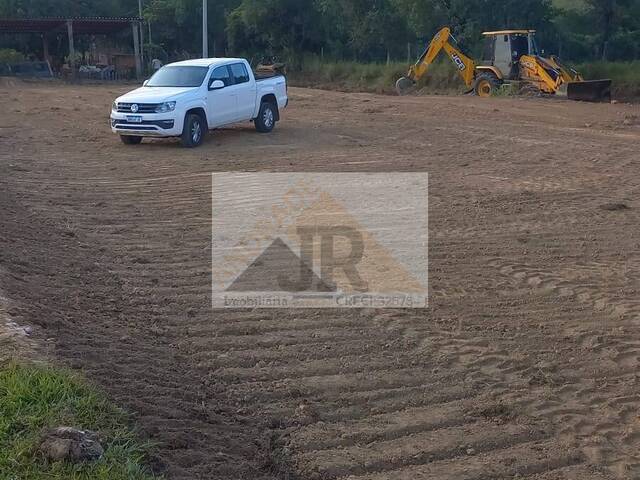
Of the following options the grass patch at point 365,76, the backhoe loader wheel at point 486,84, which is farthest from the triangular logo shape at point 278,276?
the grass patch at point 365,76

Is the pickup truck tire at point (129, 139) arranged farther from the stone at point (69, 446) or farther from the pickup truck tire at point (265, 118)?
the stone at point (69, 446)

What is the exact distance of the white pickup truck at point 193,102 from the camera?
17547 millimetres

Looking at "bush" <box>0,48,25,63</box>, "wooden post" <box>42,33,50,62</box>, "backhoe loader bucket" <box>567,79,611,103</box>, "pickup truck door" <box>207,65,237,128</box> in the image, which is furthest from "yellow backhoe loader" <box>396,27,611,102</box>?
"wooden post" <box>42,33,50,62</box>

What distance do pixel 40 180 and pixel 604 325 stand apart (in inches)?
395

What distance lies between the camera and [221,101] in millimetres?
18812

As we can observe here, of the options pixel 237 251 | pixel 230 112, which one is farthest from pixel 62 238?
pixel 230 112

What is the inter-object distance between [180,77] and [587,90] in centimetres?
1619

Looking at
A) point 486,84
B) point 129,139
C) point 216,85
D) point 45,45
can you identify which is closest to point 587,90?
point 486,84

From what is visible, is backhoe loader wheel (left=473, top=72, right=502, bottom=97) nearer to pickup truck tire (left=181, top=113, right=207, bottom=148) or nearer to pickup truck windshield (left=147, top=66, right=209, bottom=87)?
pickup truck windshield (left=147, top=66, right=209, bottom=87)

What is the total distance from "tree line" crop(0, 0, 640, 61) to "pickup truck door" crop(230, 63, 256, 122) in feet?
79.2

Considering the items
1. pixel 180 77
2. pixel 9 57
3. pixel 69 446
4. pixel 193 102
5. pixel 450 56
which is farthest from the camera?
pixel 9 57

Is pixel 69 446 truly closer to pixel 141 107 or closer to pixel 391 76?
pixel 141 107

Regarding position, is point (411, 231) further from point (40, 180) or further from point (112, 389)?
point (40, 180)

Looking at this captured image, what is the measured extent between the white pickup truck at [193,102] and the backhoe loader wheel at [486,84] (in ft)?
45.5
